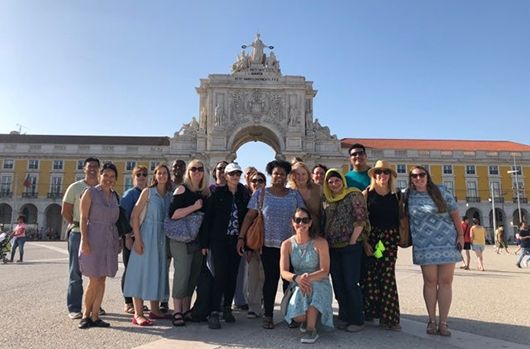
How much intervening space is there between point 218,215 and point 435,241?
2.70 meters

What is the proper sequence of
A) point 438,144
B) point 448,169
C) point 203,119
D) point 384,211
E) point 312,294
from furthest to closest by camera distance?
point 438,144, point 448,169, point 203,119, point 384,211, point 312,294

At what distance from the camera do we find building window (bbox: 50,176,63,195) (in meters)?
47.6

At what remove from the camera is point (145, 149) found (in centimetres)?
4900

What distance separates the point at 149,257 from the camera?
5.27 m

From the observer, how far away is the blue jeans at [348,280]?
4.88 m

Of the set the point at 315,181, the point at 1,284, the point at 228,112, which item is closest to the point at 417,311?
the point at 315,181

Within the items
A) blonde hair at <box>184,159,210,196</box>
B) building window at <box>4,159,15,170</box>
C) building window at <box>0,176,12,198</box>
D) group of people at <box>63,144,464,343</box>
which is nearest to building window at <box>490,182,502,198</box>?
group of people at <box>63,144,464,343</box>

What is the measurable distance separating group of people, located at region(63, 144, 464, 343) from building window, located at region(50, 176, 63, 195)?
4739cm

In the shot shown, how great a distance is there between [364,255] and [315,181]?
1.22 m

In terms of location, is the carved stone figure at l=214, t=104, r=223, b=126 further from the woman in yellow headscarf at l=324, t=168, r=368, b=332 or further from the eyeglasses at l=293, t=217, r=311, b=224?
the eyeglasses at l=293, t=217, r=311, b=224

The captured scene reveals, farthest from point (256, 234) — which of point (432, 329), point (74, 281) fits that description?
point (74, 281)

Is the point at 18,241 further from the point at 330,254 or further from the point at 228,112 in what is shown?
the point at 228,112

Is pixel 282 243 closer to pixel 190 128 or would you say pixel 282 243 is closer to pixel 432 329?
pixel 432 329

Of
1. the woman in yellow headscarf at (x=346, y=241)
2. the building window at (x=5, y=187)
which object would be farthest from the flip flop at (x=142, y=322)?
the building window at (x=5, y=187)
